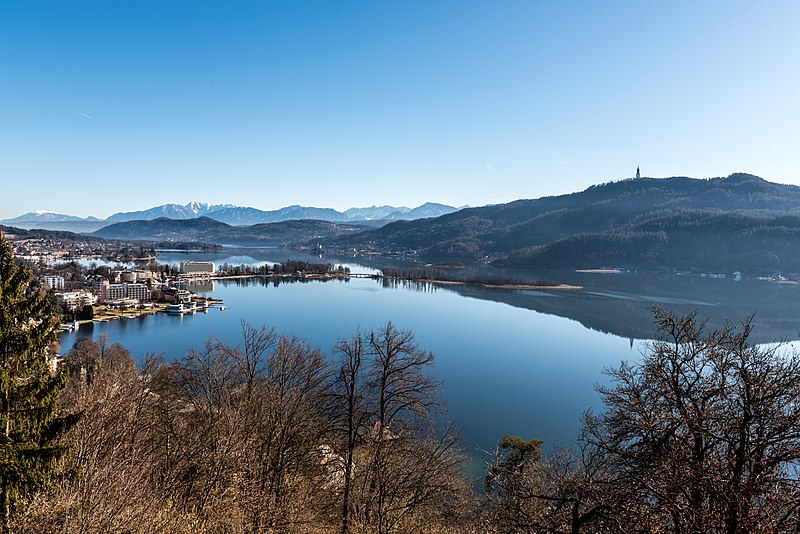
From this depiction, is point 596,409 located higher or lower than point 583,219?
lower

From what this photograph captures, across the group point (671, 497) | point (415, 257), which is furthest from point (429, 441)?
point (415, 257)

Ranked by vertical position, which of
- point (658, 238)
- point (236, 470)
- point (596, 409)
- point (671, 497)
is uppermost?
point (658, 238)

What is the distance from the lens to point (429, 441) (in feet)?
24.0

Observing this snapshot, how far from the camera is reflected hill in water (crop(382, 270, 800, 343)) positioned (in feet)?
96.2

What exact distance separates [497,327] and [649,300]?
1928 centimetres

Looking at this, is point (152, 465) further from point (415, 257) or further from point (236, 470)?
point (415, 257)

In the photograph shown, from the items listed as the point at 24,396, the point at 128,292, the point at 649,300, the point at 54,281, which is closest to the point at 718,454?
the point at 24,396

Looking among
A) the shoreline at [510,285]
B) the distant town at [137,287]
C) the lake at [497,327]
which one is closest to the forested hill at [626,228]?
the lake at [497,327]

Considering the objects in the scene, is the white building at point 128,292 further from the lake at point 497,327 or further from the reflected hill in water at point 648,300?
the reflected hill in water at point 648,300

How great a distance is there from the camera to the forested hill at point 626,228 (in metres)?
71.4

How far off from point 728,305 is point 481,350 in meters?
27.2

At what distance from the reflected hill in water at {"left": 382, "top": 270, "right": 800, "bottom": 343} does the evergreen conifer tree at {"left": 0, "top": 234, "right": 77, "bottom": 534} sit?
2501 cm

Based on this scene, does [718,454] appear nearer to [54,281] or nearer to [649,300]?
[649,300]

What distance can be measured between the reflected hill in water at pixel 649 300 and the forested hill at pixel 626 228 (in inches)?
515
